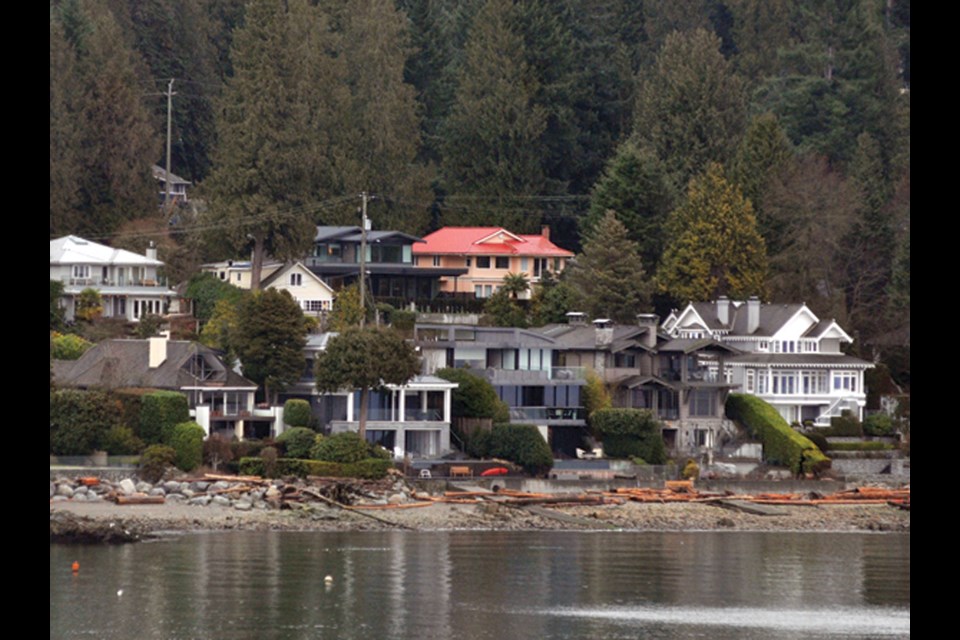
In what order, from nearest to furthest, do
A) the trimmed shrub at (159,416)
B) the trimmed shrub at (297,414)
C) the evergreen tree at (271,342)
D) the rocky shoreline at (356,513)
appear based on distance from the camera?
the rocky shoreline at (356,513) → the trimmed shrub at (159,416) → the trimmed shrub at (297,414) → the evergreen tree at (271,342)

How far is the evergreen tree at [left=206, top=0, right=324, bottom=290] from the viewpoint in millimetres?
83375

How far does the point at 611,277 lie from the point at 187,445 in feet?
81.3

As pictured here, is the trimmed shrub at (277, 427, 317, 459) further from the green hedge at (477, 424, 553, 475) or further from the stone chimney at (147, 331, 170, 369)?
the green hedge at (477, 424, 553, 475)

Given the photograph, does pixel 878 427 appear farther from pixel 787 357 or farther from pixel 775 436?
pixel 775 436

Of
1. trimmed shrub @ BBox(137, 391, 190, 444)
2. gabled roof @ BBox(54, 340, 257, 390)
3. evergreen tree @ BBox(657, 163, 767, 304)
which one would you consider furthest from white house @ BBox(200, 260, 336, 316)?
trimmed shrub @ BBox(137, 391, 190, 444)

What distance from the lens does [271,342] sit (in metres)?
69.4

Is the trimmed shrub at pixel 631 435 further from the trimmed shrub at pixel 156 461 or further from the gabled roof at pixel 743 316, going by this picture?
the trimmed shrub at pixel 156 461

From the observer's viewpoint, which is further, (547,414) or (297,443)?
(547,414)

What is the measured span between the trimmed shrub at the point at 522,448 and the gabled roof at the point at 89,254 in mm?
21206

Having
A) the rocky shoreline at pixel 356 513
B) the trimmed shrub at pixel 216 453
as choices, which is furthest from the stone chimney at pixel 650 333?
the trimmed shrub at pixel 216 453

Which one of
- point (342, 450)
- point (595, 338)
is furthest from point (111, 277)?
point (342, 450)

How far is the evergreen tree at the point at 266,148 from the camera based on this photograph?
83375 mm
